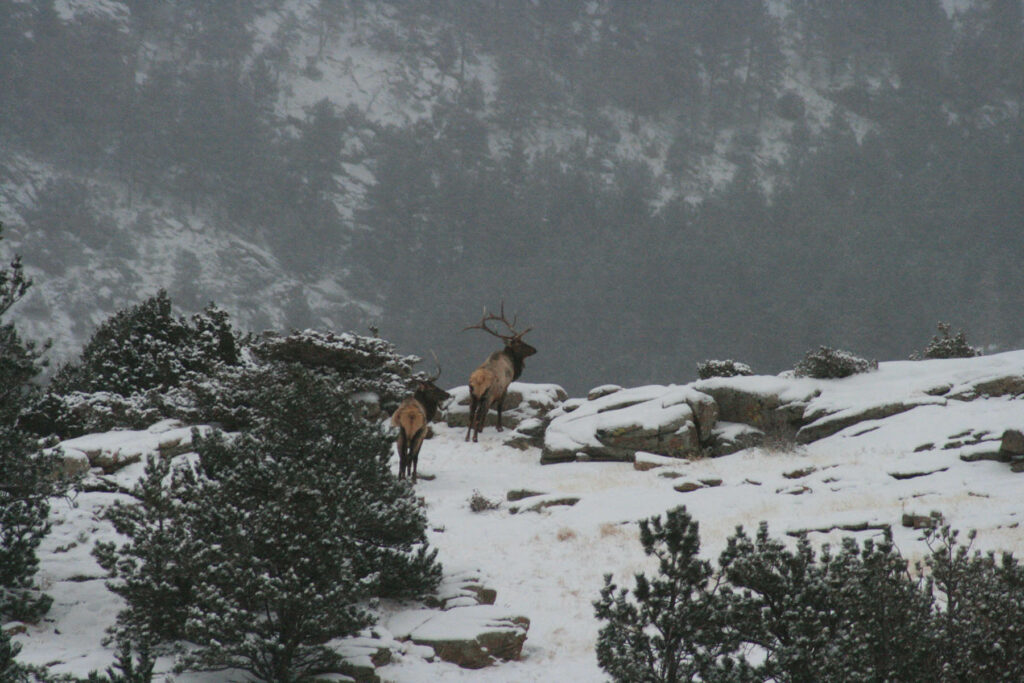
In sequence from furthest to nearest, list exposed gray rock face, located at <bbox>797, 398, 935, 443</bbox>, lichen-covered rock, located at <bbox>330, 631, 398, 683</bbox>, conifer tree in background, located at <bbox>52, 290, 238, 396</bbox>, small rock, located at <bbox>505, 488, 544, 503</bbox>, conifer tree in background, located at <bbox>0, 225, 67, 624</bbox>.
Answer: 1. conifer tree in background, located at <bbox>52, 290, 238, 396</bbox>
2. exposed gray rock face, located at <bbox>797, 398, 935, 443</bbox>
3. small rock, located at <bbox>505, 488, 544, 503</bbox>
4. conifer tree in background, located at <bbox>0, 225, 67, 624</bbox>
5. lichen-covered rock, located at <bbox>330, 631, 398, 683</bbox>

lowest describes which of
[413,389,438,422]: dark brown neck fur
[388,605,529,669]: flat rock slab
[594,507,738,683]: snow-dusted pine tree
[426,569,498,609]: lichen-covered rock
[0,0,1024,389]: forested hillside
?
[388,605,529,669]: flat rock slab

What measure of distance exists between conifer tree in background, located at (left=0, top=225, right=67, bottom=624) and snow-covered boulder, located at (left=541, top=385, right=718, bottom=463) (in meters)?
11.2

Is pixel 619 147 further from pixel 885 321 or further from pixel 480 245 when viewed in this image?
pixel 885 321

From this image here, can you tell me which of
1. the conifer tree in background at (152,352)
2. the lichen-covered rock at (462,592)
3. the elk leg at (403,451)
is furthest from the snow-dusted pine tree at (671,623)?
the conifer tree in background at (152,352)

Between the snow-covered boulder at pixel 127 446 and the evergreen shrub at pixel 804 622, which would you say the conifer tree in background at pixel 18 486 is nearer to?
the evergreen shrub at pixel 804 622

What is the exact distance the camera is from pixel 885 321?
83812 millimetres

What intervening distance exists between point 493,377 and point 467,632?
12.3 meters

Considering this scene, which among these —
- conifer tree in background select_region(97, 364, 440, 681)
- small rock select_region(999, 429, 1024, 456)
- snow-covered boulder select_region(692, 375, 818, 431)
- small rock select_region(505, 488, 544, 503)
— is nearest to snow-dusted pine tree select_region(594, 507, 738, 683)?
conifer tree in background select_region(97, 364, 440, 681)

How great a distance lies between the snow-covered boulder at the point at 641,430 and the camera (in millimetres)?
15680

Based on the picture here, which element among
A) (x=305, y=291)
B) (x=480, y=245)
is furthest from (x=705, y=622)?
(x=480, y=245)

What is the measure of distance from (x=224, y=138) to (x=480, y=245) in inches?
1501

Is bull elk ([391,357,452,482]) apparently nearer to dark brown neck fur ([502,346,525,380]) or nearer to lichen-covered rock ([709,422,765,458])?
dark brown neck fur ([502,346,525,380])

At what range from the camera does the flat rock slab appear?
5480 millimetres

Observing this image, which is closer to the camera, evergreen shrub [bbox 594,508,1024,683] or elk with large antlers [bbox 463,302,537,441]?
evergreen shrub [bbox 594,508,1024,683]
